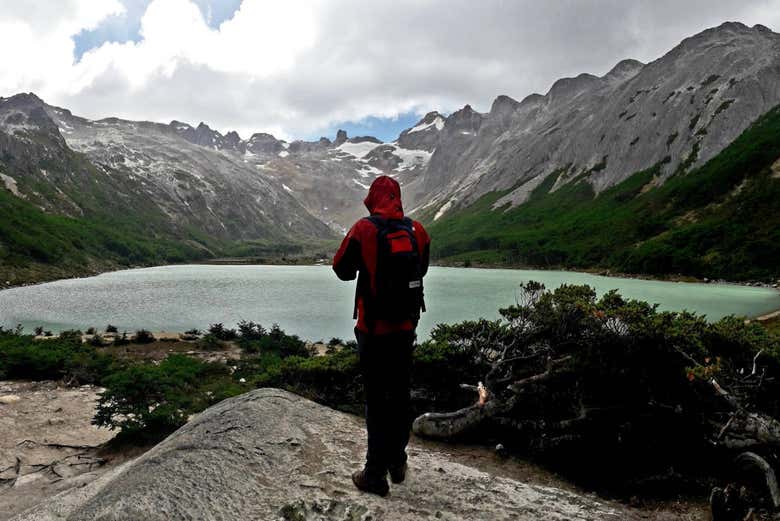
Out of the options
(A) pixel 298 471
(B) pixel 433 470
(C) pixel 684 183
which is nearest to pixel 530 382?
(B) pixel 433 470

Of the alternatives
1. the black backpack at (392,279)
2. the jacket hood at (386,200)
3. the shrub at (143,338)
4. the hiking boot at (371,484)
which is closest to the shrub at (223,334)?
the shrub at (143,338)

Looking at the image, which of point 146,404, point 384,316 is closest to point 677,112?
point 146,404

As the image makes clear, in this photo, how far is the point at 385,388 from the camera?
591 cm

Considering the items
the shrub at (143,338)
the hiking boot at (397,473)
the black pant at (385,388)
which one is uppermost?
the black pant at (385,388)

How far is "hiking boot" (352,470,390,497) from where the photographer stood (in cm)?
561

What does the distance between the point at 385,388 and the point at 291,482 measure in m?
1.54

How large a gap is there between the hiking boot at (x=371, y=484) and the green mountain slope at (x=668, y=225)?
7917 cm

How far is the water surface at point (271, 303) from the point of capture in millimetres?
44938

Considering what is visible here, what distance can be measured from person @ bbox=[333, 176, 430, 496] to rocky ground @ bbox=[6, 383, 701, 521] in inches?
21.2

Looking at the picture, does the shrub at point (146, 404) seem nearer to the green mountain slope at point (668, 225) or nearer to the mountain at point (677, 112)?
the green mountain slope at point (668, 225)

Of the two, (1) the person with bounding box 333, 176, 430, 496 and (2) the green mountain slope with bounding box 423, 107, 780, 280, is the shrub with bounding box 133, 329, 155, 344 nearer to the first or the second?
(1) the person with bounding box 333, 176, 430, 496

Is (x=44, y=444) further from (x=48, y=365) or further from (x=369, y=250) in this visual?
(x=369, y=250)

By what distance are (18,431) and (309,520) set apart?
48.4ft

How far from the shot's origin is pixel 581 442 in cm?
862
